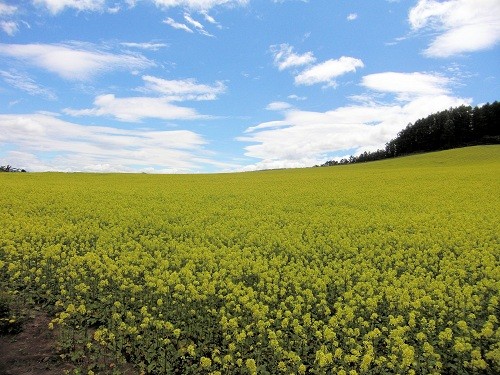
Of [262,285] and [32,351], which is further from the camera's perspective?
[262,285]

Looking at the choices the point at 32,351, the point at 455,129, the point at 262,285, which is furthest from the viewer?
the point at 455,129

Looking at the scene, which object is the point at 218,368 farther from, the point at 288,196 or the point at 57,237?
the point at 288,196

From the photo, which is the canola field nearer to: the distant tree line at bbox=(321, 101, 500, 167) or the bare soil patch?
the bare soil patch

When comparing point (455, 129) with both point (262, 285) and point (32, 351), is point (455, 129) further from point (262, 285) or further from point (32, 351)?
point (32, 351)

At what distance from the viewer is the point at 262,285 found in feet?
31.8

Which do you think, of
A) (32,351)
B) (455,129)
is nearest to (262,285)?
(32,351)

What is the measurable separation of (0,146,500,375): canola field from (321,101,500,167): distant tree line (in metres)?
78.8

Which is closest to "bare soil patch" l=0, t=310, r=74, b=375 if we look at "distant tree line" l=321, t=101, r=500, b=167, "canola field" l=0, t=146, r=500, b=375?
"canola field" l=0, t=146, r=500, b=375

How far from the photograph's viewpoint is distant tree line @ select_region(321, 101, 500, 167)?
283ft

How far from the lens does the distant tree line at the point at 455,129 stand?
8625 centimetres

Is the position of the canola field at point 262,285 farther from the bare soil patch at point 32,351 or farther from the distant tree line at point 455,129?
the distant tree line at point 455,129

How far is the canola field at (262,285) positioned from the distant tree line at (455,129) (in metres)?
78.8

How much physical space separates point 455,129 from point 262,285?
94001 millimetres

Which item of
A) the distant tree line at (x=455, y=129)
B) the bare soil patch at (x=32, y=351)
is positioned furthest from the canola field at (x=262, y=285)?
the distant tree line at (x=455, y=129)
